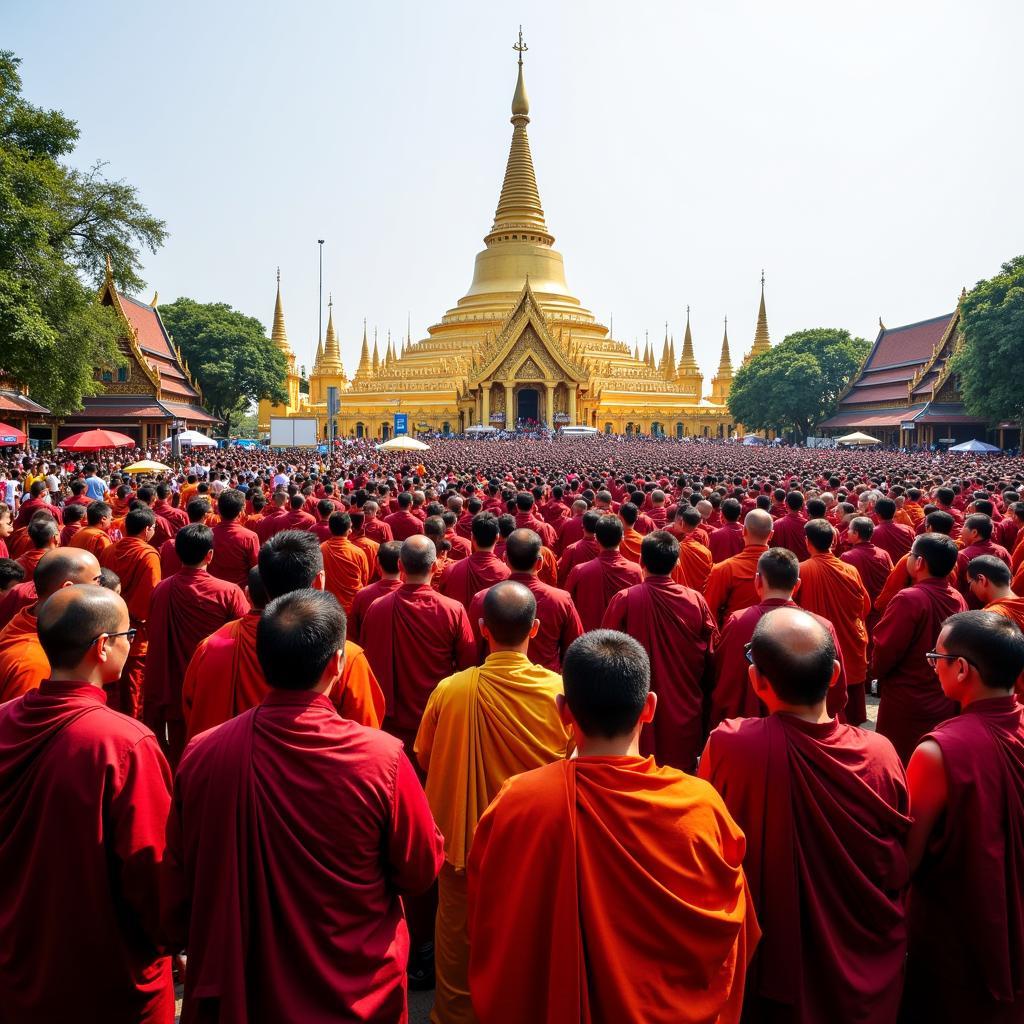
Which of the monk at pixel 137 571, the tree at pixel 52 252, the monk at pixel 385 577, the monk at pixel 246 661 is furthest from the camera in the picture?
the tree at pixel 52 252

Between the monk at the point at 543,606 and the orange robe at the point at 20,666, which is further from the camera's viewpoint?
the monk at the point at 543,606

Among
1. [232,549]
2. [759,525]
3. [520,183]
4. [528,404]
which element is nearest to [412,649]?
[759,525]

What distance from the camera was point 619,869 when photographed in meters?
2.00

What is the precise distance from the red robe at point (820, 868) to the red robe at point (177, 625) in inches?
141

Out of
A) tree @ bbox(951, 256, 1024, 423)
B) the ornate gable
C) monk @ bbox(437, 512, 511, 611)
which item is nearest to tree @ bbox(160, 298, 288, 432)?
the ornate gable

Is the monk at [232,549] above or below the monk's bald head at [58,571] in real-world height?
below

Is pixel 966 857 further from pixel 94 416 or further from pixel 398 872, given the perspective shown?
pixel 94 416

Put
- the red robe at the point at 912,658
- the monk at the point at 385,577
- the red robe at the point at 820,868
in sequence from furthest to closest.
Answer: the monk at the point at 385,577 < the red robe at the point at 912,658 < the red robe at the point at 820,868

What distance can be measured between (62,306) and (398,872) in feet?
70.3

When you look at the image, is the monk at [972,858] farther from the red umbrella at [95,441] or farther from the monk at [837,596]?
the red umbrella at [95,441]

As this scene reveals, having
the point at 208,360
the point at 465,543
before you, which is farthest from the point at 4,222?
the point at 208,360

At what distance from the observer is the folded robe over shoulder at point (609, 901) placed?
1995mm

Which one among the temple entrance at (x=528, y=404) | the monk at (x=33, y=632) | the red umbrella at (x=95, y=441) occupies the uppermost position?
the temple entrance at (x=528, y=404)

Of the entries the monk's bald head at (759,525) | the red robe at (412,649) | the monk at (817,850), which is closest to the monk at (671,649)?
the red robe at (412,649)
